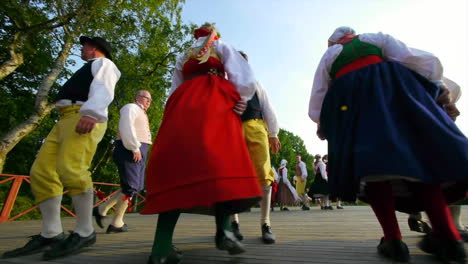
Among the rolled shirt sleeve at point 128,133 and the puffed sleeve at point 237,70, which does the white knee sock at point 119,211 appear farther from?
the puffed sleeve at point 237,70

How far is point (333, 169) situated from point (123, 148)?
10.5ft

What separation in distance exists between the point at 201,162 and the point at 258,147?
4.91 feet

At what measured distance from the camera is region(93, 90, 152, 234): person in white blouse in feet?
14.0

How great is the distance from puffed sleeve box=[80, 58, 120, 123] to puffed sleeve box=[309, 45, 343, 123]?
1.65 m

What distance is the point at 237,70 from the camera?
2.37m

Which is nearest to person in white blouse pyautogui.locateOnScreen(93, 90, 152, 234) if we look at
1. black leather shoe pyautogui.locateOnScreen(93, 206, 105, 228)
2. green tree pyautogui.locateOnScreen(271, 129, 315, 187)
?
black leather shoe pyautogui.locateOnScreen(93, 206, 105, 228)

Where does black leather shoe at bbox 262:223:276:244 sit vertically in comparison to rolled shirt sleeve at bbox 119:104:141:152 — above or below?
below

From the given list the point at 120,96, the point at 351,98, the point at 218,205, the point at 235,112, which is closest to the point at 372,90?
the point at 351,98

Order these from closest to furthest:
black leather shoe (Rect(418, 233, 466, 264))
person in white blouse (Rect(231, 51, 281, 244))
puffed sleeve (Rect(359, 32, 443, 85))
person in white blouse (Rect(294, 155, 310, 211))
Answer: black leather shoe (Rect(418, 233, 466, 264)) < puffed sleeve (Rect(359, 32, 443, 85)) < person in white blouse (Rect(231, 51, 281, 244)) < person in white blouse (Rect(294, 155, 310, 211))

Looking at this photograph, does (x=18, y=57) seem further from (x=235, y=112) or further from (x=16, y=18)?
(x=235, y=112)

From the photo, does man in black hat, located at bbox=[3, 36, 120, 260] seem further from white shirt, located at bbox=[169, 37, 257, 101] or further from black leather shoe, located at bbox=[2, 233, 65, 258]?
white shirt, located at bbox=[169, 37, 257, 101]

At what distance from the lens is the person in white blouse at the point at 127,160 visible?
426 centimetres

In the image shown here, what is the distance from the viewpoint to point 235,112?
2.20m

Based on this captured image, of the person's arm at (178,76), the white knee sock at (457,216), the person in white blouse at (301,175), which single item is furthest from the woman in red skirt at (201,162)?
the person in white blouse at (301,175)
